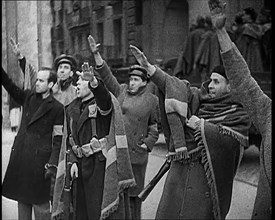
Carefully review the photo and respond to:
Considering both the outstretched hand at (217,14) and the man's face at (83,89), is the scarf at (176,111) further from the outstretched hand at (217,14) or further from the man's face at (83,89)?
the outstretched hand at (217,14)

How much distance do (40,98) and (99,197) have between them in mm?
703

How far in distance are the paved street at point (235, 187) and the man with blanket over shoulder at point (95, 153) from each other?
1.54ft

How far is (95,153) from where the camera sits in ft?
9.30

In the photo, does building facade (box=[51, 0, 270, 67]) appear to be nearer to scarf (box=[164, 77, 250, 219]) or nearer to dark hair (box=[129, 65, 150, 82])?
dark hair (box=[129, 65, 150, 82])

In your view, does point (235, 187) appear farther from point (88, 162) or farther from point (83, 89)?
point (83, 89)

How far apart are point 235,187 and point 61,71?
5.31ft

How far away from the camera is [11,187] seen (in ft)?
10.9

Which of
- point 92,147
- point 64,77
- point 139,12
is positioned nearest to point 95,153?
point 92,147

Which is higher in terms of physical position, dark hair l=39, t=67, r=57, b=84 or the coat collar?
dark hair l=39, t=67, r=57, b=84

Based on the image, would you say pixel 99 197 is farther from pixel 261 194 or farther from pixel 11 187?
pixel 261 194

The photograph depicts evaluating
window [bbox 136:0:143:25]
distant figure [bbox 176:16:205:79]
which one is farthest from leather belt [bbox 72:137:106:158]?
distant figure [bbox 176:16:205:79]

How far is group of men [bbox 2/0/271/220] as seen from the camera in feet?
8.82

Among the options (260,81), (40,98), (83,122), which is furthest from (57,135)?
(260,81)

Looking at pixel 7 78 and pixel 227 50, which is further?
pixel 7 78
